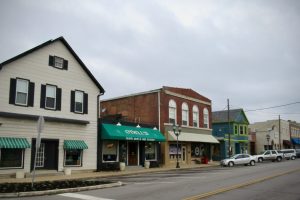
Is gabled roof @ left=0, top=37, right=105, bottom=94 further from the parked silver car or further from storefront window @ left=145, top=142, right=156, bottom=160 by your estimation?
the parked silver car

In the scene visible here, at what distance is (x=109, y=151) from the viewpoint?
30078 mm

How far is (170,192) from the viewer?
1320cm

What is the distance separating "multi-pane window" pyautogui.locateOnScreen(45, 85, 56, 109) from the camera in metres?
24.9

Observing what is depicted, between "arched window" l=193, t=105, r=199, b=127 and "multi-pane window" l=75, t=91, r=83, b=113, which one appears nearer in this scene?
"multi-pane window" l=75, t=91, r=83, b=113

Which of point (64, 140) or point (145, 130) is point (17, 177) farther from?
point (145, 130)

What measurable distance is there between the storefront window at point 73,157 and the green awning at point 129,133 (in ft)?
8.87

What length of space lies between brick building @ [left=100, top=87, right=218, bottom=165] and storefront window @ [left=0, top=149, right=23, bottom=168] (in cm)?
1316

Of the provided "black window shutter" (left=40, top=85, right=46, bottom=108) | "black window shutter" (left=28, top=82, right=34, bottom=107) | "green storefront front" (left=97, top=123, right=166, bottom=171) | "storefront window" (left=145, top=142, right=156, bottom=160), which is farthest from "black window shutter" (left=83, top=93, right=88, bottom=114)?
"storefront window" (left=145, top=142, right=156, bottom=160)

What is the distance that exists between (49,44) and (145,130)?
13152 mm

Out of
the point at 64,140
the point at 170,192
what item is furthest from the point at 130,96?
the point at 170,192

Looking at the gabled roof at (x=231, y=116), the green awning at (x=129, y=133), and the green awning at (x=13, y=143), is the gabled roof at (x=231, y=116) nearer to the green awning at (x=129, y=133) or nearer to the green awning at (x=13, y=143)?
the green awning at (x=129, y=133)

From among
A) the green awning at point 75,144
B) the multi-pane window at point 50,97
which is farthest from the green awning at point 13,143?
the multi-pane window at point 50,97

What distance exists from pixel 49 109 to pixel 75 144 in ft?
11.2

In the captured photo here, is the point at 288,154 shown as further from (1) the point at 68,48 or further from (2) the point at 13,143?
(2) the point at 13,143
